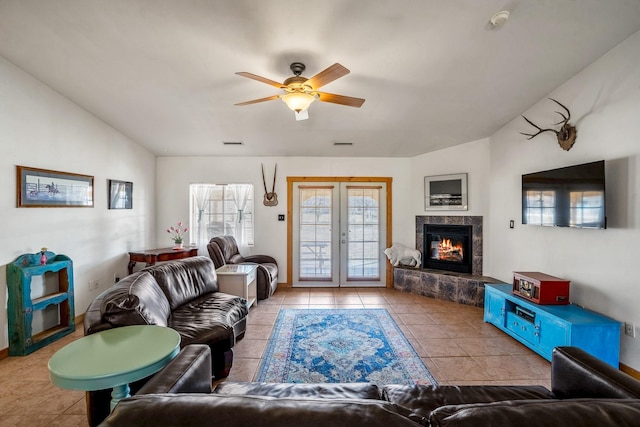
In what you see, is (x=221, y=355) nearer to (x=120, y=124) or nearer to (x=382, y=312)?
(x=382, y=312)

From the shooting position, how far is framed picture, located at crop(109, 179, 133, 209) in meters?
4.15

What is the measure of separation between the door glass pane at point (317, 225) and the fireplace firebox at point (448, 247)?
178 centimetres

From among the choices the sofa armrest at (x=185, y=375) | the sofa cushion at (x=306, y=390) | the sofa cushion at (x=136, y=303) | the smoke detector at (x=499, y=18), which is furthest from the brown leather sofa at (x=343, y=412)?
the smoke detector at (x=499, y=18)

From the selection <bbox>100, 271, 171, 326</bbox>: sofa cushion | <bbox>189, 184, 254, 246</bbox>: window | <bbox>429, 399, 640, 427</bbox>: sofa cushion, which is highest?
<bbox>189, 184, 254, 246</bbox>: window

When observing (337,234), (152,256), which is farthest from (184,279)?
(337,234)

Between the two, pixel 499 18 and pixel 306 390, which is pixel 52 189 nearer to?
pixel 306 390

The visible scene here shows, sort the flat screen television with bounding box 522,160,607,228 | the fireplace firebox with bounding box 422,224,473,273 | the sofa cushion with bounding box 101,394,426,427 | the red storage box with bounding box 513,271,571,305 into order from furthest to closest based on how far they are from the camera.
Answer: the fireplace firebox with bounding box 422,224,473,273 → the red storage box with bounding box 513,271,571,305 → the flat screen television with bounding box 522,160,607,228 → the sofa cushion with bounding box 101,394,426,427

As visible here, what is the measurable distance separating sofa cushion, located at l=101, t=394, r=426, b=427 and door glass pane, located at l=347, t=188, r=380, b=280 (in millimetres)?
4547

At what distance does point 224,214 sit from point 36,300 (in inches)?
110

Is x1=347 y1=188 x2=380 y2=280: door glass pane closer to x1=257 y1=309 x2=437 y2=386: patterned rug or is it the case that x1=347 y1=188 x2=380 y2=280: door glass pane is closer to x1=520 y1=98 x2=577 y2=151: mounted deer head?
x1=257 y1=309 x2=437 y2=386: patterned rug

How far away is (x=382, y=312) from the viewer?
3961 mm

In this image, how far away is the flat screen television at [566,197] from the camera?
101 inches

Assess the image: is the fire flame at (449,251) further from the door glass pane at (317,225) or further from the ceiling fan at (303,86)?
the ceiling fan at (303,86)

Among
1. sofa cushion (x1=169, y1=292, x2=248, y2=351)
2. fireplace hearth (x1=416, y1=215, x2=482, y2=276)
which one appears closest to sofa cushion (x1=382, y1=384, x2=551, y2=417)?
sofa cushion (x1=169, y1=292, x2=248, y2=351)
